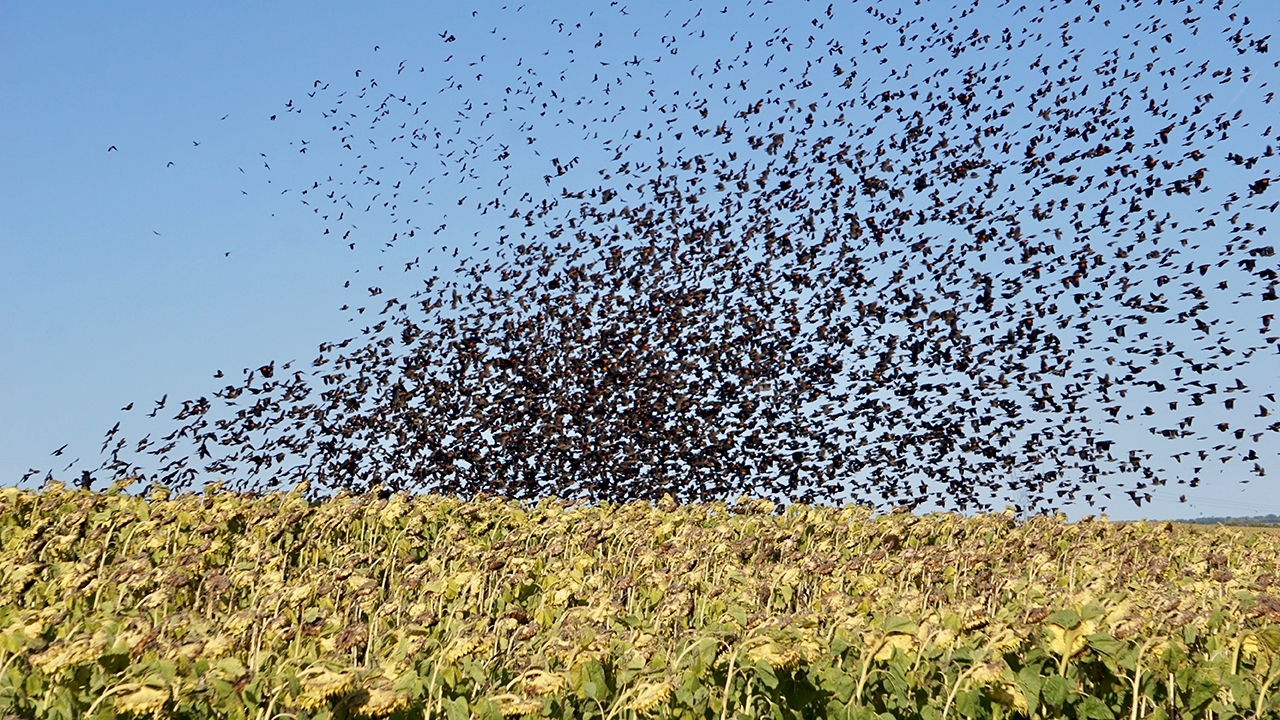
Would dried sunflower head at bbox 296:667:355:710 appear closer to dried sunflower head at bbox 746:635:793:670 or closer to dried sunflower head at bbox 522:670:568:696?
dried sunflower head at bbox 522:670:568:696

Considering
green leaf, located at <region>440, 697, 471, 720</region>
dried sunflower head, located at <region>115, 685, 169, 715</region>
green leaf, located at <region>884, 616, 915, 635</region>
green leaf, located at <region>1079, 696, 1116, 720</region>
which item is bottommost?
dried sunflower head, located at <region>115, 685, 169, 715</region>

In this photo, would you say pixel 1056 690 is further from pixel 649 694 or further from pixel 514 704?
pixel 514 704

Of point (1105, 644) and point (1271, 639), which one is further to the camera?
point (1271, 639)

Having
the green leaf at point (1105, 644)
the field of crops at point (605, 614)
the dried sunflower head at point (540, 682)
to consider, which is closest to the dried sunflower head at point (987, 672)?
the field of crops at point (605, 614)

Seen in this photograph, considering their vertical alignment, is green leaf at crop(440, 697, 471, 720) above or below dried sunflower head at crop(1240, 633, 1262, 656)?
below

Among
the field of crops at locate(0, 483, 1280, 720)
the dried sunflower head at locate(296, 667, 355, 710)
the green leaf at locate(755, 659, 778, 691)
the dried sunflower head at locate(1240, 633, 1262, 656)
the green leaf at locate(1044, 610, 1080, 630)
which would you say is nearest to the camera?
the dried sunflower head at locate(296, 667, 355, 710)

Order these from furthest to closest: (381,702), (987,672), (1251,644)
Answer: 1. (1251,644)
2. (987,672)
3. (381,702)

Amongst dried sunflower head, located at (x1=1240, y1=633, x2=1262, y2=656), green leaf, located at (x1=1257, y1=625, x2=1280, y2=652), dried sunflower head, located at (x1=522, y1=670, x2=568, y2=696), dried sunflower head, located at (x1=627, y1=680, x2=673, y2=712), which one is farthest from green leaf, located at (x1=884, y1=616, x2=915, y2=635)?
green leaf, located at (x1=1257, y1=625, x2=1280, y2=652)

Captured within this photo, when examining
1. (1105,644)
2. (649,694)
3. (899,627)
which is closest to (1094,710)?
(1105,644)

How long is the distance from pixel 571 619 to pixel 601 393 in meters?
8.77

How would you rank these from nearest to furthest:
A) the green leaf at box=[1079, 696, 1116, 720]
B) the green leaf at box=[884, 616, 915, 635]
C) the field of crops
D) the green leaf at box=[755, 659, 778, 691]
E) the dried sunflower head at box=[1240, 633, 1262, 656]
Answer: the field of crops
the green leaf at box=[755, 659, 778, 691]
the green leaf at box=[1079, 696, 1116, 720]
the green leaf at box=[884, 616, 915, 635]
the dried sunflower head at box=[1240, 633, 1262, 656]

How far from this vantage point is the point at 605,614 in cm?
→ 468

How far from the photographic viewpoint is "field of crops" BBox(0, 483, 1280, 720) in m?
3.26

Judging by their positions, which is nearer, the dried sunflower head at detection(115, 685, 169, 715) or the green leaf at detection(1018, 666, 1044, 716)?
the dried sunflower head at detection(115, 685, 169, 715)
